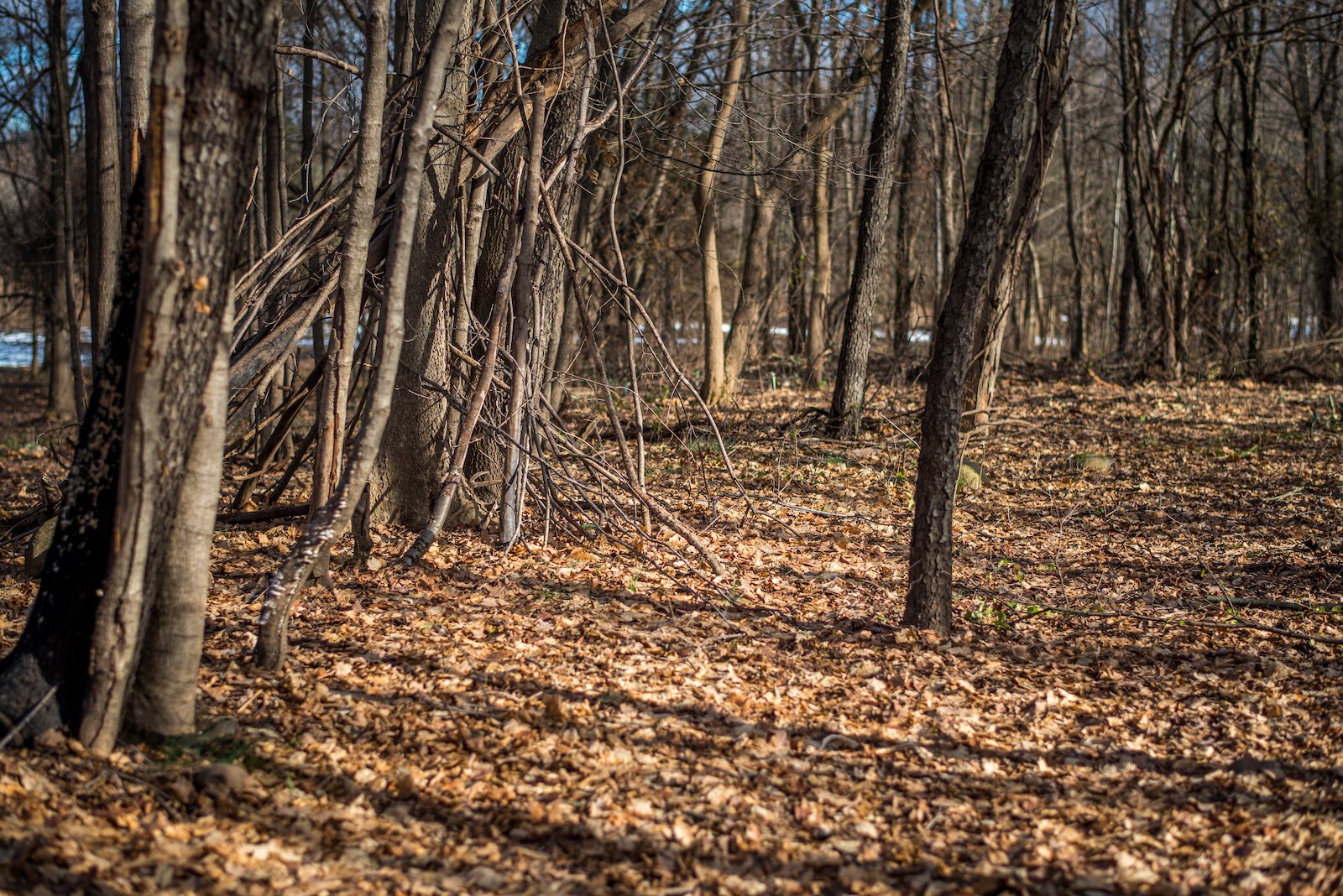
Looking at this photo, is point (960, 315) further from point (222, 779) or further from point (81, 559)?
point (81, 559)

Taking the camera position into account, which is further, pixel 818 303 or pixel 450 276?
pixel 818 303

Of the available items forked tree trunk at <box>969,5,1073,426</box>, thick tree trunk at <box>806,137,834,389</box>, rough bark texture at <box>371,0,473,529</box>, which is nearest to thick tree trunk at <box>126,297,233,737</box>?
rough bark texture at <box>371,0,473,529</box>

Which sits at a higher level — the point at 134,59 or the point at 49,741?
the point at 134,59

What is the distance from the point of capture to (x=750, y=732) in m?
4.09

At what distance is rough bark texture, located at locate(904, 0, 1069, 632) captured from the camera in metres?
4.60

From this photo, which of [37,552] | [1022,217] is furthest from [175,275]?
[1022,217]

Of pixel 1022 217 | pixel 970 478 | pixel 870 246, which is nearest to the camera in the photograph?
pixel 970 478

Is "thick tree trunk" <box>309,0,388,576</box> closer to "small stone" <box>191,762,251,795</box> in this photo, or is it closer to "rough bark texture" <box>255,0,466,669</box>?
"rough bark texture" <box>255,0,466,669</box>

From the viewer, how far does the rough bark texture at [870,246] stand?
32.6ft

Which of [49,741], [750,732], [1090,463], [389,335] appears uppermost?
[389,335]

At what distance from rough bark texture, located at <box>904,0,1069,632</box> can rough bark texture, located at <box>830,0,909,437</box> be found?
5.23 meters

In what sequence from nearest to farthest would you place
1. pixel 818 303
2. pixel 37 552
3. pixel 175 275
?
pixel 175 275 → pixel 37 552 → pixel 818 303

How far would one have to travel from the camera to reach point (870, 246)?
10289mm

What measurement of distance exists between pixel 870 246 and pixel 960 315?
5773mm
